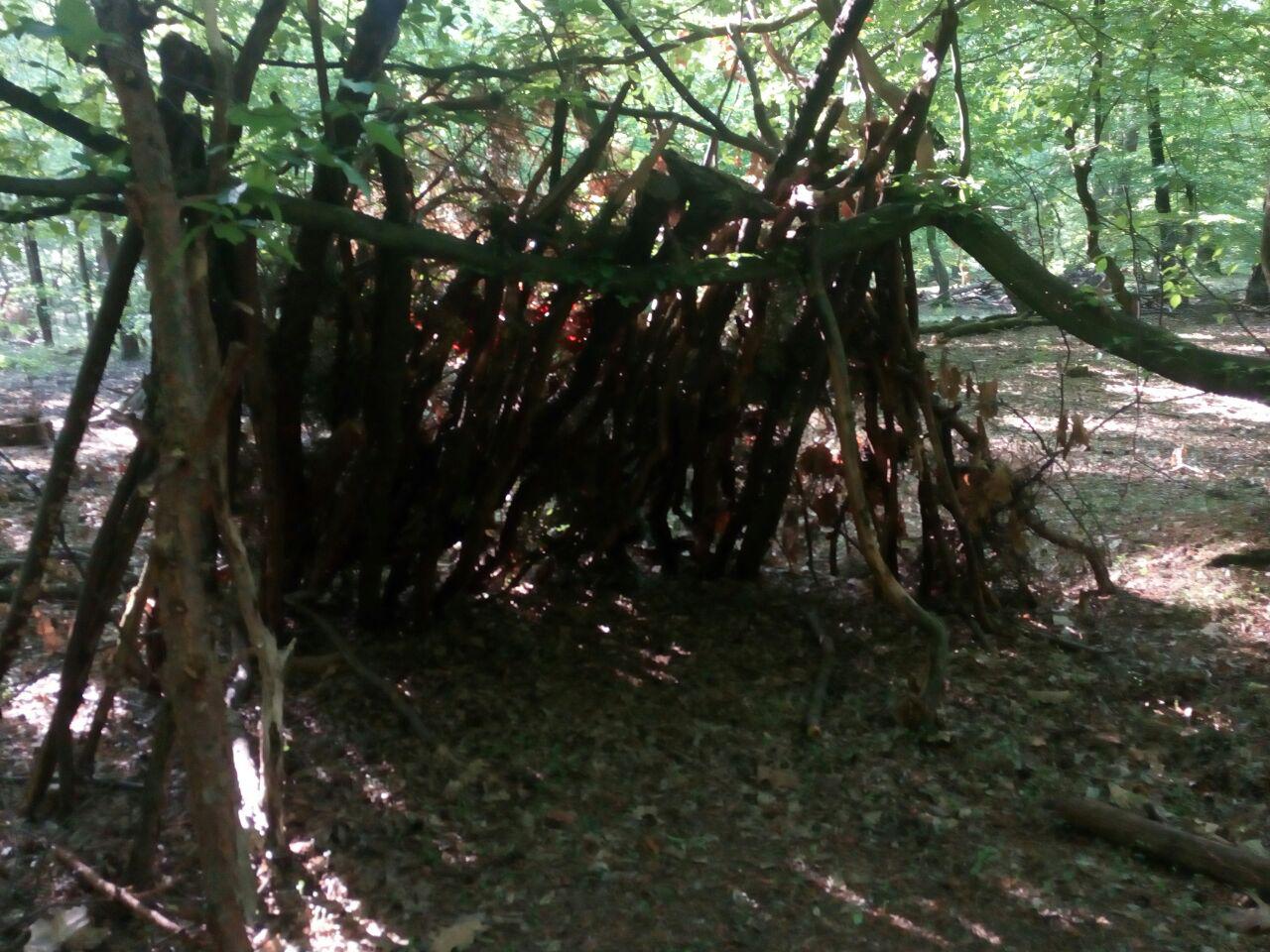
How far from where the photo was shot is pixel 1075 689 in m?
5.04

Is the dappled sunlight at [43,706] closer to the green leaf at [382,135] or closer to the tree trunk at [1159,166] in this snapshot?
the green leaf at [382,135]

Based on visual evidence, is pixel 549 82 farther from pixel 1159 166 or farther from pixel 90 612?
pixel 1159 166

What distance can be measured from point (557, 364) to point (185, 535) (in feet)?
9.31

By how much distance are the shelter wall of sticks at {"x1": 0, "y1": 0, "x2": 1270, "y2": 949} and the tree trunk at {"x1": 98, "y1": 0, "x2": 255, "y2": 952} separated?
1.31 ft

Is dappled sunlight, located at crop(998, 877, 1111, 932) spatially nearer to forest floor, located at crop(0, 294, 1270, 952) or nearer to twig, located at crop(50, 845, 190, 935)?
forest floor, located at crop(0, 294, 1270, 952)

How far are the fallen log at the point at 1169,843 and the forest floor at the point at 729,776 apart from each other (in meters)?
0.06

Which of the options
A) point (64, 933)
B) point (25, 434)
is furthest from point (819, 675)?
point (25, 434)

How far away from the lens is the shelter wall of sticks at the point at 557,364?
3.70 metres

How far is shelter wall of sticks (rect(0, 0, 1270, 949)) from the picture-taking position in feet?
12.1

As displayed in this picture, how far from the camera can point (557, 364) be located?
16.7 feet

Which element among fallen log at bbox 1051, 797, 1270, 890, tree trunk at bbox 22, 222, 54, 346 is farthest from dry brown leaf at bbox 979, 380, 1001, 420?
tree trunk at bbox 22, 222, 54, 346

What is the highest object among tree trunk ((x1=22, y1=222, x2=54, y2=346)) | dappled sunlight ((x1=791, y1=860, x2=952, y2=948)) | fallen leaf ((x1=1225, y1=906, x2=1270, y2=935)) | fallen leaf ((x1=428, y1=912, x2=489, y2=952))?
tree trunk ((x1=22, y1=222, x2=54, y2=346))

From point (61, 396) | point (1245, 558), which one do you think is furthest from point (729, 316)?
point (61, 396)

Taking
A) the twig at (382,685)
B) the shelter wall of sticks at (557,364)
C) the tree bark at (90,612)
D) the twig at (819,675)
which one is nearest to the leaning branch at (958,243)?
the shelter wall of sticks at (557,364)
